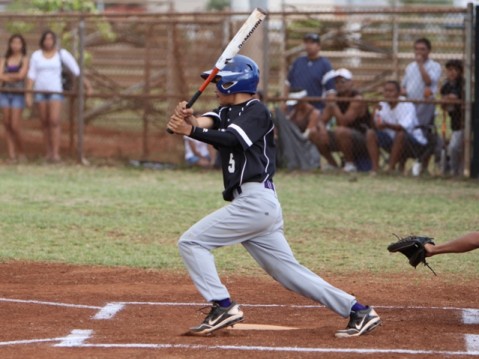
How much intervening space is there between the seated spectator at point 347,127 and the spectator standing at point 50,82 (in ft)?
13.0

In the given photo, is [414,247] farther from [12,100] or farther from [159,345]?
[12,100]

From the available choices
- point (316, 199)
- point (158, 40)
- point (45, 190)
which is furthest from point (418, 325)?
point (158, 40)

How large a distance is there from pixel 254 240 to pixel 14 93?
11404 mm

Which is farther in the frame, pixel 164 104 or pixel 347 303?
pixel 164 104

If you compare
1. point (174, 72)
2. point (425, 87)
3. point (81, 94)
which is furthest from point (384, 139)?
point (81, 94)

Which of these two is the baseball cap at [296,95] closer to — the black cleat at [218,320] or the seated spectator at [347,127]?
the seated spectator at [347,127]

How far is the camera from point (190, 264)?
6430 mm

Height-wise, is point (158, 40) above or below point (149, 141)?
above

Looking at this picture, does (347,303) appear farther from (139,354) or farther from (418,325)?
(139,354)

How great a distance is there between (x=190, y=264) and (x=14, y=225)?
17.5 feet

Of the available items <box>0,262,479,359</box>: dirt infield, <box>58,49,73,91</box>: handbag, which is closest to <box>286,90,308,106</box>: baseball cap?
<box>58,49,73,91</box>: handbag

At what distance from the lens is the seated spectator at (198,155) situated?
16.9 metres

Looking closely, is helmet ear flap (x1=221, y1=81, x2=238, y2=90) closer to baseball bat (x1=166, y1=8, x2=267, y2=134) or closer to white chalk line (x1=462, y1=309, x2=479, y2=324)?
baseball bat (x1=166, y1=8, x2=267, y2=134)

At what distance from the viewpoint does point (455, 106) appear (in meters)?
15.6
